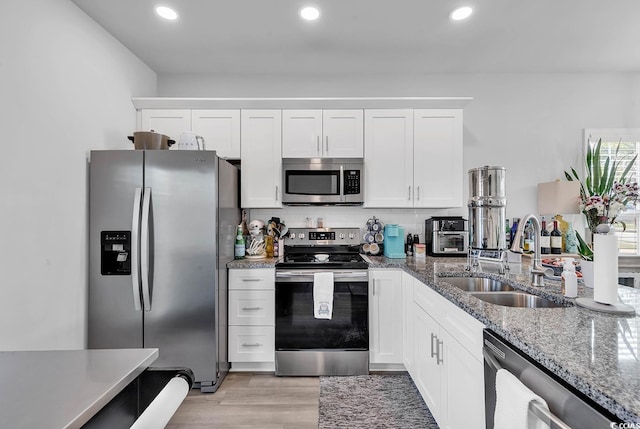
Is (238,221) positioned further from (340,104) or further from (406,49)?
(406,49)

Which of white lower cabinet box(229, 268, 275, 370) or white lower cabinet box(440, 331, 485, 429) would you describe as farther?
white lower cabinet box(229, 268, 275, 370)

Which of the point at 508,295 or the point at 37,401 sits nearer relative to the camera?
the point at 37,401

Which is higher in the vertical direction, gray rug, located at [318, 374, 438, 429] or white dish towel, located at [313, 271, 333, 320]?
white dish towel, located at [313, 271, 333, 320]

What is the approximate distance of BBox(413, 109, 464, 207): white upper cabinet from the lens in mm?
2857

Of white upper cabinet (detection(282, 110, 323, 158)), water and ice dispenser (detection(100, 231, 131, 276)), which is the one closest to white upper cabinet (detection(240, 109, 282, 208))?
white upper cabinet (detection(282, 110, 323, 158))

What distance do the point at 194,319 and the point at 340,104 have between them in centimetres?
220

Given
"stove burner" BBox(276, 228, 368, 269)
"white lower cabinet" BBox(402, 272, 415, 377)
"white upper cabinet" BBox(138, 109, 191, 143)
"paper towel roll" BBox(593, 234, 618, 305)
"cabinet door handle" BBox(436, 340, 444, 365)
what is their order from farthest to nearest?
"stove burner" BBox(276, 228, 368, 269), "white upper cabinet" BBox(138, 109, 191, 143), "white lower cabinet" BBox(402, 272, 415, 377), "cabinet door handle" BBox(436, 340, 444, 365), "paper towel roll" BBox(593, 234, 618, 305)

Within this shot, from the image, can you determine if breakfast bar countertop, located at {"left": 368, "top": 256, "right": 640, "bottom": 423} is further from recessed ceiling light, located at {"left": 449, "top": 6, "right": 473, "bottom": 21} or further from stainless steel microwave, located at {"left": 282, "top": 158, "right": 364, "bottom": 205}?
recessed ceiling light, located at {"left": 449, "top": 6, "right": 473, "bottom": 21}

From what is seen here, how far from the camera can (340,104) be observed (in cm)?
281

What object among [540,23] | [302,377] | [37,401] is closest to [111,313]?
[302,377]

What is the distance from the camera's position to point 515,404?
2.84 feet

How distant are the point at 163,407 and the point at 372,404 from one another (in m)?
1.95

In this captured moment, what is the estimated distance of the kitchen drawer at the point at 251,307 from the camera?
8.25ft

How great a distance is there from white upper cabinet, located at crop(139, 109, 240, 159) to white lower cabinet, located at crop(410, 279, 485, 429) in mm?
2075
